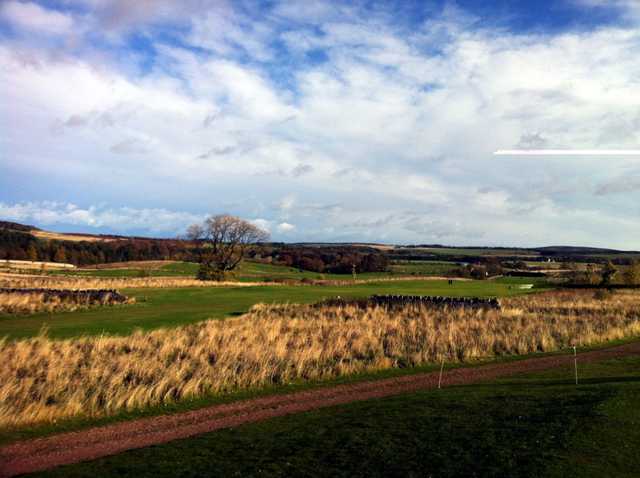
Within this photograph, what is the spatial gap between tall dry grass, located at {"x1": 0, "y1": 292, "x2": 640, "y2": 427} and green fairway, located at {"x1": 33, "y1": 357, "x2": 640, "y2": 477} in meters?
4.37

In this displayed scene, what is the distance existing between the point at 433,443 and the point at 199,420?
19.1 ft

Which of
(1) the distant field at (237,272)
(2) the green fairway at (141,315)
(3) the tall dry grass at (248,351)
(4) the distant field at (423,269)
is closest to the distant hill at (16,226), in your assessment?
(1) the distant field at (237,272)

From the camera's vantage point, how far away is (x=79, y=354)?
16.5m

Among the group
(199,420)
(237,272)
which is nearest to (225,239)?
(237,272)

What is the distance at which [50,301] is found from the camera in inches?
1273

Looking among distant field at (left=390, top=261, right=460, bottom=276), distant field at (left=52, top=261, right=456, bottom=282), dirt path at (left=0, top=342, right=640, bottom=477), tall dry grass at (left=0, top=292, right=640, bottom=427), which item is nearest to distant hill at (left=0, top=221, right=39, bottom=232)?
distant field at (left=52, top=261, right=456, bottom=282)

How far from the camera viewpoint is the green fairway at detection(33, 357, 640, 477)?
251 inches

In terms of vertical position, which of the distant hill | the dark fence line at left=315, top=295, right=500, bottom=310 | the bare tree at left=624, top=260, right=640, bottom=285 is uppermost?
the distant hill

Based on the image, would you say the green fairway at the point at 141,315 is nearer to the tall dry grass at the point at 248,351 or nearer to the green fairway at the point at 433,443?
the tall dry grass at the point at 248,351

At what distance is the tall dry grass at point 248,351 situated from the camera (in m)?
12.8

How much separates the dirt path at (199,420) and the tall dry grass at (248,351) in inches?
55.9

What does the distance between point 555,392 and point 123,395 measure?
952 centimetres

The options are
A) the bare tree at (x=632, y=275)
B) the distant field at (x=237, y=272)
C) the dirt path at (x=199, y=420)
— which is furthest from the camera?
the distant field at (x=237, y=272)

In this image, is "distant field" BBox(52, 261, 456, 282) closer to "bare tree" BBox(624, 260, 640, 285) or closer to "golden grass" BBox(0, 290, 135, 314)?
"bare tree" BBox(624, 260, 640, 285)
